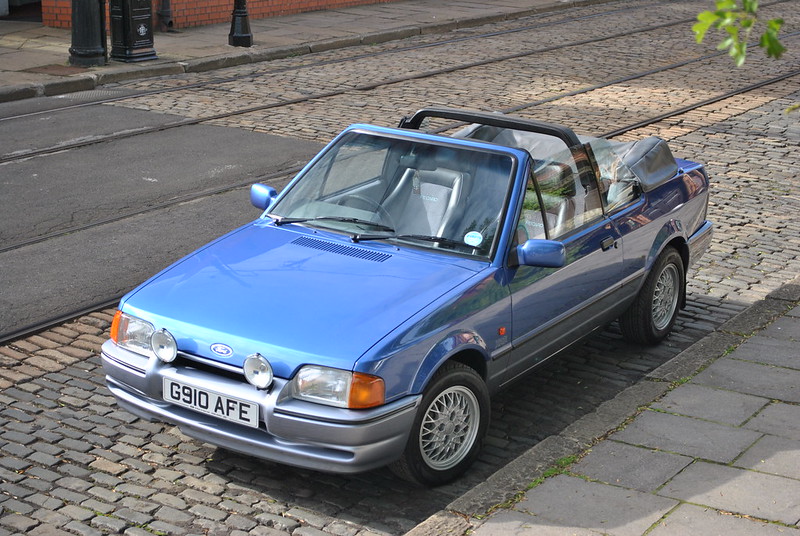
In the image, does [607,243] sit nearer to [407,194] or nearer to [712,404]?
[712,404]

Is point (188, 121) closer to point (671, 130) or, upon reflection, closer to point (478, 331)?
point (671, 130)

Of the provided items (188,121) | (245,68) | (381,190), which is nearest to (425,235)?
(381,190)

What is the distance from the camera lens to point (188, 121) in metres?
13.4

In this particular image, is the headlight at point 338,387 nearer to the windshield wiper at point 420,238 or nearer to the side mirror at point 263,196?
the windshield wiper at point 420,238

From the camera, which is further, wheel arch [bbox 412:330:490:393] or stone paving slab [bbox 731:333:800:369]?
stone paving slab [bbox 731:333:800:369]

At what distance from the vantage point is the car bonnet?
15.9 ft

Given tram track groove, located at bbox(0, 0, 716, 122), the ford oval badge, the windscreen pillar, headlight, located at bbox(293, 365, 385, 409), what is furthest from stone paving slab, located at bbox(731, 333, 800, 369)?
the windscreen pillar

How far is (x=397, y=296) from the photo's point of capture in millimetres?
5172

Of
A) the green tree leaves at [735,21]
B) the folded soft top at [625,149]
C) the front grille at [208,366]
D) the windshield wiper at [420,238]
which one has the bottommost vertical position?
the front grille at [208,366]

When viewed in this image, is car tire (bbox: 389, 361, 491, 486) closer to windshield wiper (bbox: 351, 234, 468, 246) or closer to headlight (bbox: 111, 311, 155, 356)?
windshield wiper (bbox: 351, 234, 468, 246)

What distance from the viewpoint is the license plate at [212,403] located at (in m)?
4.80

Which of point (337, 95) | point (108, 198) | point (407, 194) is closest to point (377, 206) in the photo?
point (407, 194)

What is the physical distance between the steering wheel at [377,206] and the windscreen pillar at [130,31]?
12.4 meters

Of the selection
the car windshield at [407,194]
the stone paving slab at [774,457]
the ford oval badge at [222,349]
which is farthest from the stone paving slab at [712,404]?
the ford oval badge at [222,349]
